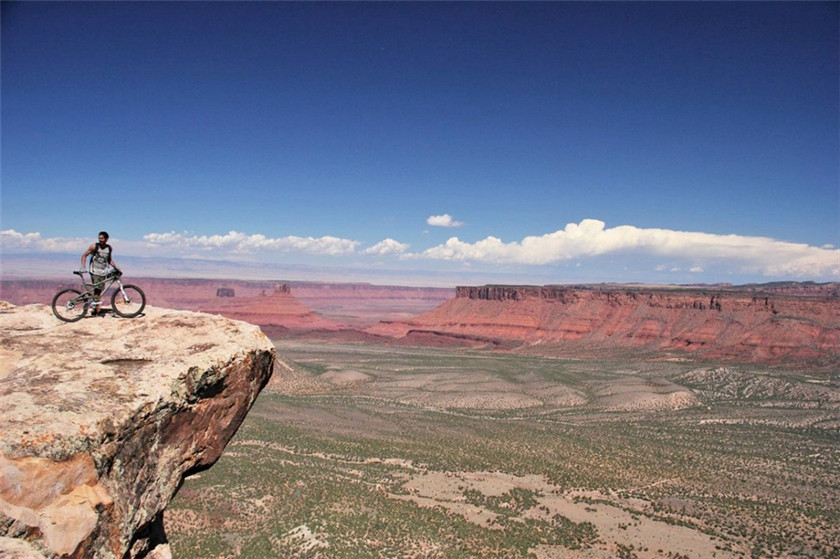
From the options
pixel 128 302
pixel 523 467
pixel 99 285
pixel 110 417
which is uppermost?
pixel 99 285

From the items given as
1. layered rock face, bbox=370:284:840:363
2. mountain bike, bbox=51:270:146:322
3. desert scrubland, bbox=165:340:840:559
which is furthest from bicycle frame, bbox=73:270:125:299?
layered rock face, bbox=370:284:840:363

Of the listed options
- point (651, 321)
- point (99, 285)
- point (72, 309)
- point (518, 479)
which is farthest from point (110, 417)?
point (651, 321)

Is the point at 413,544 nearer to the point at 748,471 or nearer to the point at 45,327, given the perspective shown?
the point at 45,327

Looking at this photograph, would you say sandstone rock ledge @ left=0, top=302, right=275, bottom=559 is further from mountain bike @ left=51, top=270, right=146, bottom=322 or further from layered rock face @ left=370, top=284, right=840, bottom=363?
layered rock face @ left=370, top=284, right=840, bottom=363

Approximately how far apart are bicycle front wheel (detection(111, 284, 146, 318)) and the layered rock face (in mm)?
99259

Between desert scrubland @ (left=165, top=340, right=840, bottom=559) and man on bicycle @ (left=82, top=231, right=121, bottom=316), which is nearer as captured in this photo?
man on bicycle @ (left=82, top=231, right=121, bottom=316)

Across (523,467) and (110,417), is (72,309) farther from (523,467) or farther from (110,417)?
(523,467)

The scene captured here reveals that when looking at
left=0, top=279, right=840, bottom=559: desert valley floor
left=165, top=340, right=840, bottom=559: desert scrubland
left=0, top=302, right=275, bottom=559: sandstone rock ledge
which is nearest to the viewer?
left=0, top=302, right=275, bottom=559: sandstone rock ledge

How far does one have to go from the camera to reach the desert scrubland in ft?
68.7

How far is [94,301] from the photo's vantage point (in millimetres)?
10422

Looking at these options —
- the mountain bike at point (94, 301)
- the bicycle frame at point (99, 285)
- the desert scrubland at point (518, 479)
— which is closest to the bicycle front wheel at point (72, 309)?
the mountain bike at point (94, 301)

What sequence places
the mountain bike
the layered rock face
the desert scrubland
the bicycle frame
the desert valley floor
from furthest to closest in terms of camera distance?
the layered rock face
the desert valley floor
the desert scrubland
the bicycle frame
the mountain bike

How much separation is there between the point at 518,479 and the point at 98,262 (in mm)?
23368

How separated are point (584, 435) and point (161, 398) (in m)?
37.8
